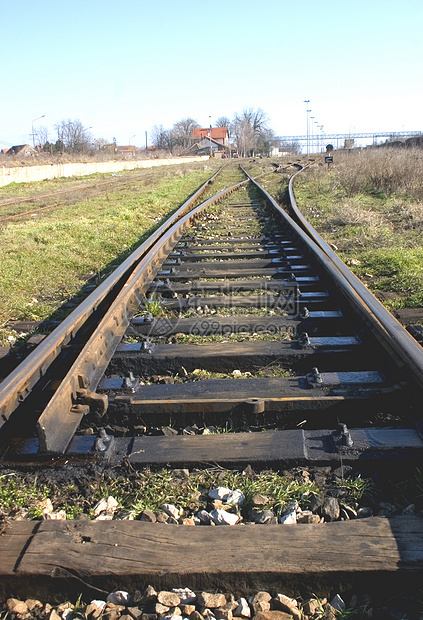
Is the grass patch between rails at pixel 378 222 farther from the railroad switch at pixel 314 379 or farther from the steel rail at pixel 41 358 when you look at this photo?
the steel rail at pixel 41 358

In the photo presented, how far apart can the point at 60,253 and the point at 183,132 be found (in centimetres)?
11960

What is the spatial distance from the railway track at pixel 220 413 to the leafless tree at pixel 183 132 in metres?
115

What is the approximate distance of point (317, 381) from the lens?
273 centimetres

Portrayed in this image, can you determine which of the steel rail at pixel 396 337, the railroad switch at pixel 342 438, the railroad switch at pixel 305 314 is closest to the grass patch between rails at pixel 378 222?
the steel rail at pixel 396 337

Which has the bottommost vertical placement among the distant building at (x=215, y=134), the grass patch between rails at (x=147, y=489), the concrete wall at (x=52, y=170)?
the grass patch between rails at (x=147, y=489)

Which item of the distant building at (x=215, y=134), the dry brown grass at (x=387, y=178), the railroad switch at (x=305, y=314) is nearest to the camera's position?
the railroad switch at (x=305, y=314)

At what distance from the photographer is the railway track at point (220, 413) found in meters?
1.70

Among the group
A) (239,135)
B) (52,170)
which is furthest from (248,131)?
(52,170)

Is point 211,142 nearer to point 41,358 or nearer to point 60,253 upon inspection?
point 60,253

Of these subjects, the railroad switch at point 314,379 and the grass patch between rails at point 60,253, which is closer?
the railroad switch at point 314,379

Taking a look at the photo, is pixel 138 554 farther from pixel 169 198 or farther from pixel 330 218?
pixel 169 198

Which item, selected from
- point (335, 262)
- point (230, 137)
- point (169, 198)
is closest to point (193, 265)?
point (335, 262)

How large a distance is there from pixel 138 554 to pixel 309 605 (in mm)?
546

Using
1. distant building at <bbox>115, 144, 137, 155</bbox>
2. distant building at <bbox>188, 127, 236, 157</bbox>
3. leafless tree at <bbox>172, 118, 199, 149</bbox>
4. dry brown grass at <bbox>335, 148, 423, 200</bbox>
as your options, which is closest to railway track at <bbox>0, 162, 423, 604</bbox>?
dry brown grass at <bbox>335, 148, 423, 200</bbox>
